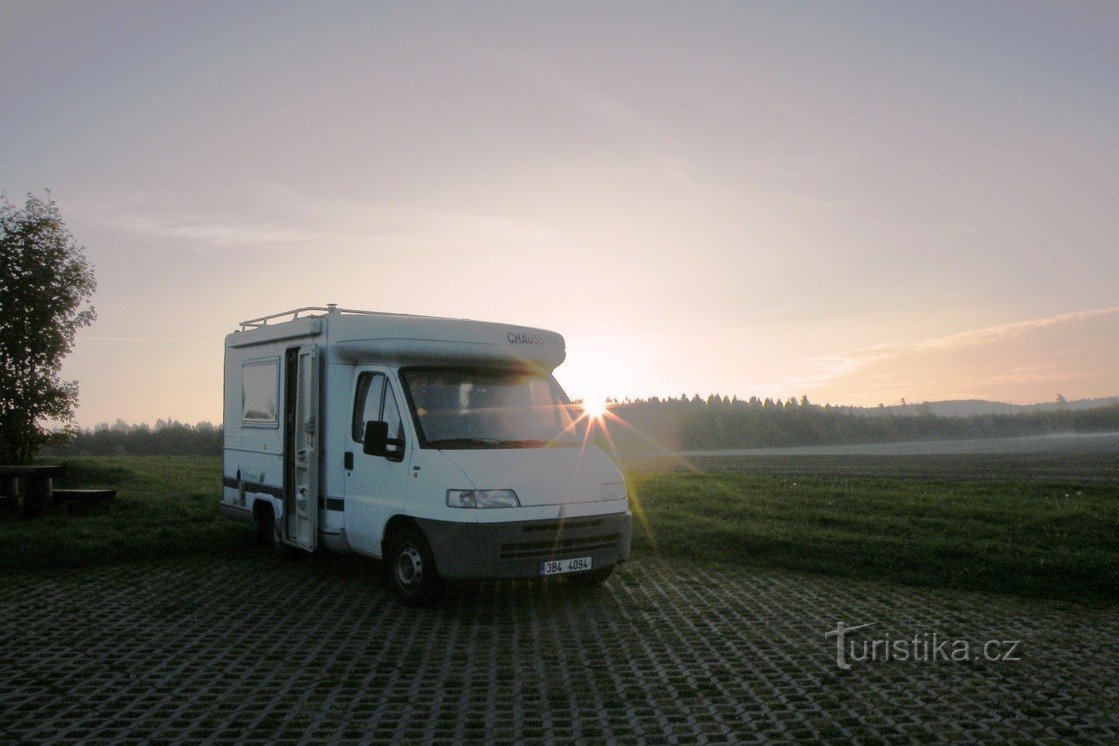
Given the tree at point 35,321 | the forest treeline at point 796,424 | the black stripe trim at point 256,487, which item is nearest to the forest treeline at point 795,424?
the forest treeline at point 796,424

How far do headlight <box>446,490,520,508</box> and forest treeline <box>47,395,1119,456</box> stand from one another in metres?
39.4

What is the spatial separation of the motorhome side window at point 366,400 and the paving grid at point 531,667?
1.76 m

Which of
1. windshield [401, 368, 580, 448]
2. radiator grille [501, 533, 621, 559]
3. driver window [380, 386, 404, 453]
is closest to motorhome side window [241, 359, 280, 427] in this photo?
driver window [380, 386, 404, 453]

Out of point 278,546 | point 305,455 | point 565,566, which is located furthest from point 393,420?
point 278,546

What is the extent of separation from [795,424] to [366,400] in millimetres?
59474

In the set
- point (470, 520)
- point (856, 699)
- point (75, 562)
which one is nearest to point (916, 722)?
point (856, 699)

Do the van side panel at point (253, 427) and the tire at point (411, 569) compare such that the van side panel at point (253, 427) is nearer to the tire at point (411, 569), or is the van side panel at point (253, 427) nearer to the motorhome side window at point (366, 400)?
the motorhome side window at point (366, 400)

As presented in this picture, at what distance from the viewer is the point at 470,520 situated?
786cm

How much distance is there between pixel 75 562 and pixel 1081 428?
263ft

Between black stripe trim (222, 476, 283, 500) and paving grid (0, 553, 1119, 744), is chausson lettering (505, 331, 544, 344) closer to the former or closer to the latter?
paving grid (0, 553, 1119, 744)

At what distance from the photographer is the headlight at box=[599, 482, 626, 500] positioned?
8.61 meters

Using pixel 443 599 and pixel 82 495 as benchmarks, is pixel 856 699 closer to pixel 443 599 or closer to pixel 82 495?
pixel 443 599

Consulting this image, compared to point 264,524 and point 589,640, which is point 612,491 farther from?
point 264,524

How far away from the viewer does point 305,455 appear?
9.91 m
